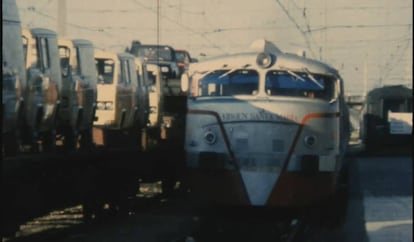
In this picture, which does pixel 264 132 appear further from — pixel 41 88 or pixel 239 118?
pixel 41 88

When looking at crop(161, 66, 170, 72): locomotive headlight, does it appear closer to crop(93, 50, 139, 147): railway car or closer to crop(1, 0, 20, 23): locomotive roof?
crop(93, 50, 139, 147): railway car

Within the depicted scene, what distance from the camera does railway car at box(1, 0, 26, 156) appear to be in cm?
844

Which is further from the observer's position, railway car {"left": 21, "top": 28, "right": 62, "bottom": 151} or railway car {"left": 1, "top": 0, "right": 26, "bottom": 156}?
railway car {"left": 21, "top": 28, "right": 62, "bottom": 151}

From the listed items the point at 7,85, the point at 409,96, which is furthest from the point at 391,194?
the point at 7,85

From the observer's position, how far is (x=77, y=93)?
444 inches

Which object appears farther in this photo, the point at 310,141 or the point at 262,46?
the point at 262,46

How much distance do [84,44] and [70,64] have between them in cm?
61

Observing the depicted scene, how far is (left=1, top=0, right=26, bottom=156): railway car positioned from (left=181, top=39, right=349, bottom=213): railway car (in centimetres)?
258

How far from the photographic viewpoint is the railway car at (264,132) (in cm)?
1036

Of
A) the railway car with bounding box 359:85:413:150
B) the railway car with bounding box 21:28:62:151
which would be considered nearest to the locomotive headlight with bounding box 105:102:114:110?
the railway car with bounding box 21:28:62:151

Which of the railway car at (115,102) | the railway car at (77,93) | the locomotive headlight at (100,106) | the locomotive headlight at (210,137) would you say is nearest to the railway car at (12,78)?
the railway car at (77,93)

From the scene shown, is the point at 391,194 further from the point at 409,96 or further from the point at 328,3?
the point at 328,3

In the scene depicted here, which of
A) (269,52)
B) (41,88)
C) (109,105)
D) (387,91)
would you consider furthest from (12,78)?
(387,91)

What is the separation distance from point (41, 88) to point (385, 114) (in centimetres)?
956
